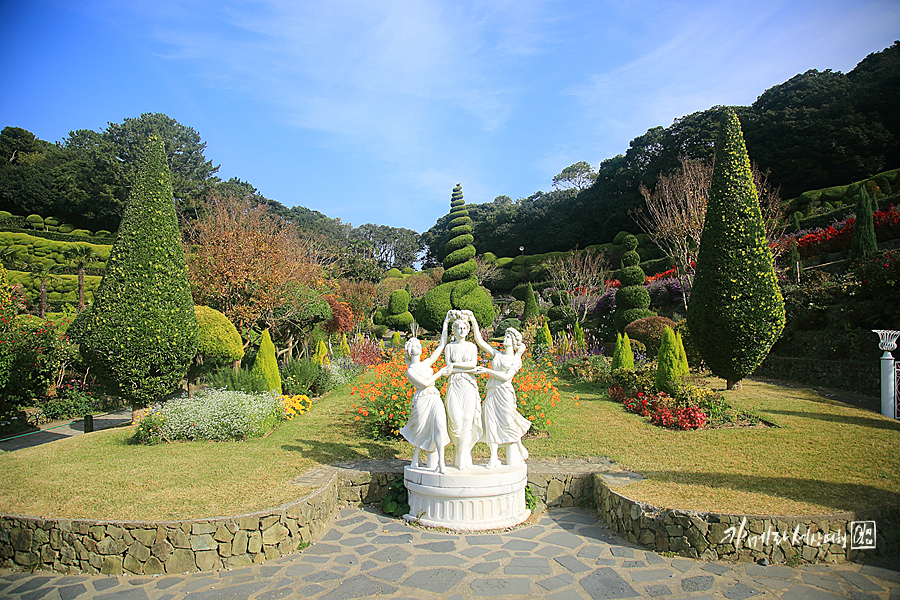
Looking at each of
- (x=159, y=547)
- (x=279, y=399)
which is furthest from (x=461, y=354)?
(x=279, y=399)

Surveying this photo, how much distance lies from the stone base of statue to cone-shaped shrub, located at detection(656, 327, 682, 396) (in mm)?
4951

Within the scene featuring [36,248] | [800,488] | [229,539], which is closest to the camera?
[229,539]

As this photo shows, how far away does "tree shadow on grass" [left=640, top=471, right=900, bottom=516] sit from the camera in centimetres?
455

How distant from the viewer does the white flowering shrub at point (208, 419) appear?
7457 mm

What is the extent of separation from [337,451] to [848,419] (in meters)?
8.02

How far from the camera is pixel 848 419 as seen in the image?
7.86 m

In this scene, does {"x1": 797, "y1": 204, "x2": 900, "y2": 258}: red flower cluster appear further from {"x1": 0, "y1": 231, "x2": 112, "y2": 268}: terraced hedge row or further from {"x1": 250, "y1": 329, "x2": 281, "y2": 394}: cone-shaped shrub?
{"x1": 0, "y1": 231, "x2": 112, "y2": 268}: terraced hedge row

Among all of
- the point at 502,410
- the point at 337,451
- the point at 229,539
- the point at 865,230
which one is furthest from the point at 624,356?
the point at 865,230

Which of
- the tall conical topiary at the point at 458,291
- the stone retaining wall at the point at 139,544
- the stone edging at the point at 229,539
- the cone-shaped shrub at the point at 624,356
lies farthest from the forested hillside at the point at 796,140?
the stone retaining wall at the point at 139,544

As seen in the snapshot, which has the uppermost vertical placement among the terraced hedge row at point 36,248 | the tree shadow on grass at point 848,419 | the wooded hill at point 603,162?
the wooded hill at point 603,162

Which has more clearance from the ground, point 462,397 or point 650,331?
point 650,331

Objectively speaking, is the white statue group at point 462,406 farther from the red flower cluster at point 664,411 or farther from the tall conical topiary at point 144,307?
the tall conical topiary at point 144,307

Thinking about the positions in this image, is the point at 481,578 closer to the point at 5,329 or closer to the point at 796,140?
the point at 5,329

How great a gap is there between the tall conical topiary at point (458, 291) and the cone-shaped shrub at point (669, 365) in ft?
35.2
